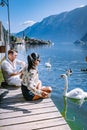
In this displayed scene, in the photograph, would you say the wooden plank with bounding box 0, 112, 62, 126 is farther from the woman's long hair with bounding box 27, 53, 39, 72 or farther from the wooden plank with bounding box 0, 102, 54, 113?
the woman's long hair with bounding box 27, 53, 39, 72

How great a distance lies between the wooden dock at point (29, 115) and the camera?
281 inches

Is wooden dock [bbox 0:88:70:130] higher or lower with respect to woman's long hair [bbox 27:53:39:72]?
lower

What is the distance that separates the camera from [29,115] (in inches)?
310

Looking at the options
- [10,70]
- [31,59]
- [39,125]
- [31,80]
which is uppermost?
[31,59]

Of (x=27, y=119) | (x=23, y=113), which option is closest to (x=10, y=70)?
(x=23, y=113)

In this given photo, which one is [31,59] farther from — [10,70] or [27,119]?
[10,70]

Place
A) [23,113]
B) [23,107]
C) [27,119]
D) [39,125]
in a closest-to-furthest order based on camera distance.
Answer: [39,125], [27,119], [23,113], [23,107]

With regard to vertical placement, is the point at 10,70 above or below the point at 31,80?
above

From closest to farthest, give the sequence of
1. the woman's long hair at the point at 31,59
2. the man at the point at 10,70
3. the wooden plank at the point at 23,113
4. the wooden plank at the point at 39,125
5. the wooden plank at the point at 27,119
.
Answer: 1. the wooden plank at the point at 39,125
2. the wooden plank at the point at 27,119
3. the wooden plank at the point at 23,113
4. the woman's long hair at the point at 31,59
5. the man at the point at 10,70

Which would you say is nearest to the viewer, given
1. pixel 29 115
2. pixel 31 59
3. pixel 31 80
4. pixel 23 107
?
pixel 29 115

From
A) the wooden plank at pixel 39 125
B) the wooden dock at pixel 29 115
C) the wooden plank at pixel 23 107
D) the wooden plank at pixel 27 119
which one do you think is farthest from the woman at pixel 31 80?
the wooden plank at pixel 39 125

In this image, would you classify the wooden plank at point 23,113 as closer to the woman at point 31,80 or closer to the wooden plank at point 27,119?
the wooden plank at point 27,119

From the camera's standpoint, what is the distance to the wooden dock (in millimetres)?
7138

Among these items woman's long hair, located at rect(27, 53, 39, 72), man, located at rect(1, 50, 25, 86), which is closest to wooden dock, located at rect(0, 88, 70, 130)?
woman's long hair, located at rect(27, 53, 39, 72)
